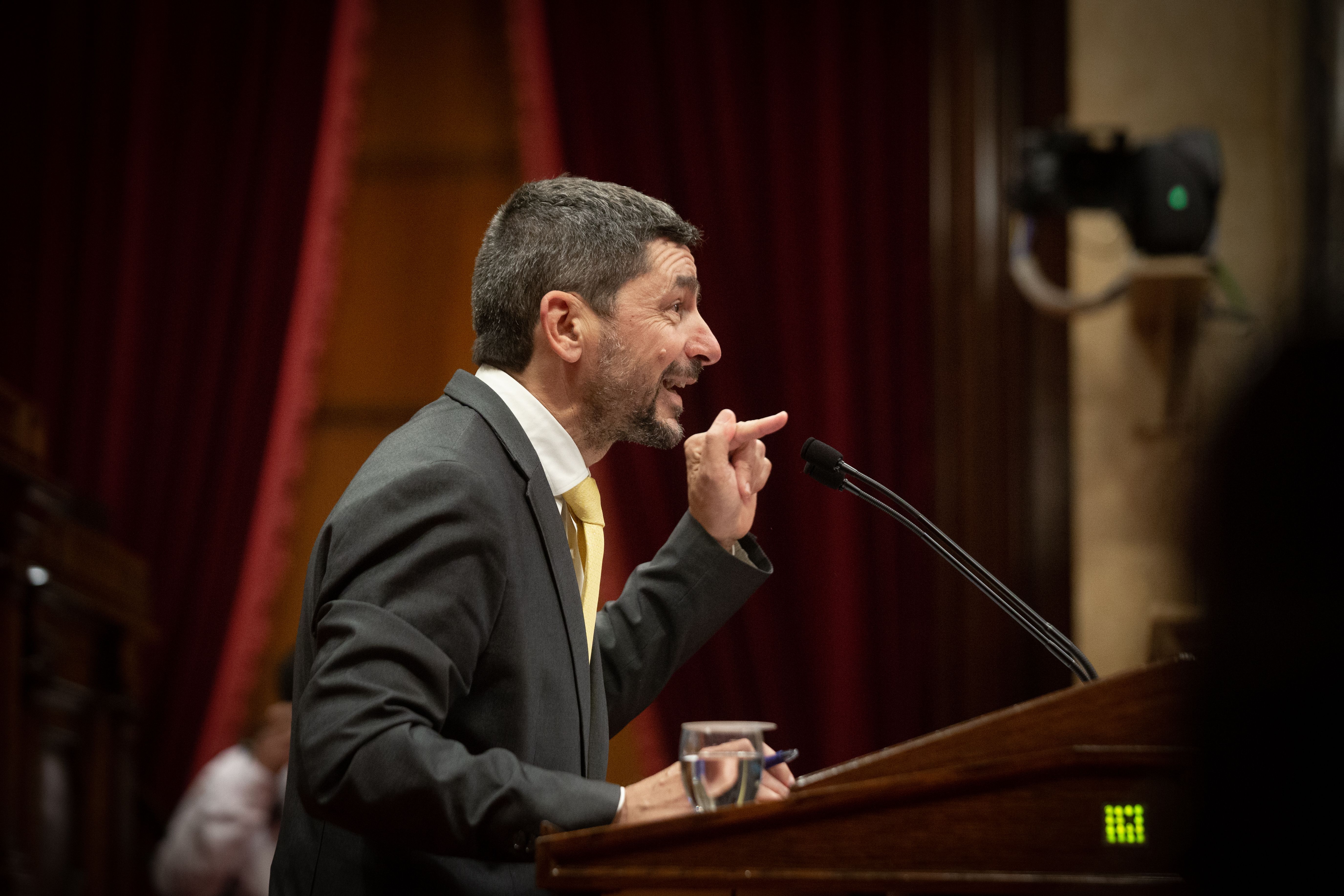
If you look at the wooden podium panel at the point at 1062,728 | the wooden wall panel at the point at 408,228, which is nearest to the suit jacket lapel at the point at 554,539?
the wooden podium panel at the point at 1062,728

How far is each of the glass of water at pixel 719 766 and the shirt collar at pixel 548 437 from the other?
44 centimetres

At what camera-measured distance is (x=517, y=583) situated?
131 centimetres

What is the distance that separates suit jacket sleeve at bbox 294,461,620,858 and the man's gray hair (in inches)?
14.0

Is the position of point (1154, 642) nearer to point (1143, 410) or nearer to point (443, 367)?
point (1143, 410)

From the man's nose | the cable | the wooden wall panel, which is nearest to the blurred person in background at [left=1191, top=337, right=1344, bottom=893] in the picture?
the cable

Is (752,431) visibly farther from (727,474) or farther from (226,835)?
(226,835)

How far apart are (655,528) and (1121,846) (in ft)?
8.50

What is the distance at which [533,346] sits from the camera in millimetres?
1582

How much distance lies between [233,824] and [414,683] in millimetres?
2033

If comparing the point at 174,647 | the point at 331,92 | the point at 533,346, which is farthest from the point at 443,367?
the point at 533,346

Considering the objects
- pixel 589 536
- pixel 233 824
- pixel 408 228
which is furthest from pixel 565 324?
pixel 408 228

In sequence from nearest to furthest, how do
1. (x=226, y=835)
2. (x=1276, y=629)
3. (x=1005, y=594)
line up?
(x=1276, y=629)
(x=1005, y=594)
(x=226, y=835)

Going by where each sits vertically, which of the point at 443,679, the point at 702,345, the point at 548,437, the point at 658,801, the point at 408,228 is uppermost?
the point at 408,228

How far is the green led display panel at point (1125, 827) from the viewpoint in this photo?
38.0 inches
